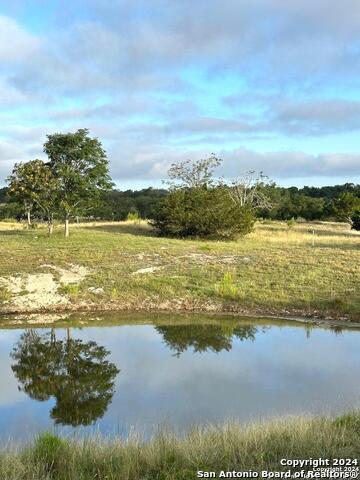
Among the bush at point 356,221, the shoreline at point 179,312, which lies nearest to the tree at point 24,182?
the shoreline at point 179,312

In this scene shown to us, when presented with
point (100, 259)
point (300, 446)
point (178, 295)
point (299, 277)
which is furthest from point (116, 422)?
point (100, 259)

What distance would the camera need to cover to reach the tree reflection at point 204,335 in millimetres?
13889

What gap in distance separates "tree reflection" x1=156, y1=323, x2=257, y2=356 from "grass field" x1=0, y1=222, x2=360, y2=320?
221cm

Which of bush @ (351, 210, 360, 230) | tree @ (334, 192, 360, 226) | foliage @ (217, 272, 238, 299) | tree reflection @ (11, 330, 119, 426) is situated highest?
tree @ (334, 192, 360, 226)

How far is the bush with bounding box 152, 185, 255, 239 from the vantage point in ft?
118

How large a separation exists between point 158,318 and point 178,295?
2.16 metres

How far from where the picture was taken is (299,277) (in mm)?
20969

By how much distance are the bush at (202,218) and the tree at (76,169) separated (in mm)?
6244

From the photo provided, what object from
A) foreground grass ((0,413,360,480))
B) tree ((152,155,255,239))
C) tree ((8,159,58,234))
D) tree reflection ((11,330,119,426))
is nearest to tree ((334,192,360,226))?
tree ((152,155,255,239))

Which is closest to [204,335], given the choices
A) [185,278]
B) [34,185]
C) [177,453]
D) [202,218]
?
[185,278]

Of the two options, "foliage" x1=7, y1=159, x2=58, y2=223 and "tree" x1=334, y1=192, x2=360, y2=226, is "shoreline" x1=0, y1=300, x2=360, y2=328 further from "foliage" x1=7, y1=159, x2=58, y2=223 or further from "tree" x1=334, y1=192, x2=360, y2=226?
"tree" x1=334, y1=192, x2=360, y2=226

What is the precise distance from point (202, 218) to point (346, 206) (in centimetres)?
2543

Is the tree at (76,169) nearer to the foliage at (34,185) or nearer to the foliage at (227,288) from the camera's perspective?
the foliage at (34,185)

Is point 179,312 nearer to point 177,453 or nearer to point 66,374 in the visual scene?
point 66,374
